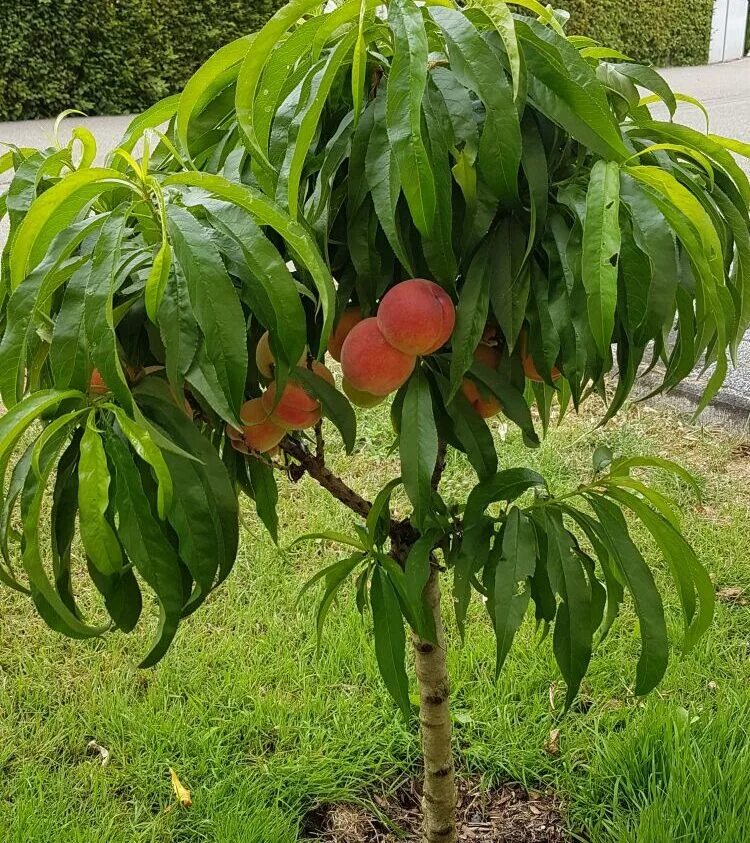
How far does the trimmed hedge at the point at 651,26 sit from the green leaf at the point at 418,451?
9.81m

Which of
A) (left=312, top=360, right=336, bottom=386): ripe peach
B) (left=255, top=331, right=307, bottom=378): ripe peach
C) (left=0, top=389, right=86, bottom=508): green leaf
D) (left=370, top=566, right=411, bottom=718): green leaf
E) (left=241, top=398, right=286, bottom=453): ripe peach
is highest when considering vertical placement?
(left=0, top=389, right=86, bottom=508): green leaf

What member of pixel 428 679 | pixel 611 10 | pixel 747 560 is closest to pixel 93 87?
pixel 611 10

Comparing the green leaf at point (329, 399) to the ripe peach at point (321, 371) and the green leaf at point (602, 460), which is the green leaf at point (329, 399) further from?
the green leaf at point (602, 460)

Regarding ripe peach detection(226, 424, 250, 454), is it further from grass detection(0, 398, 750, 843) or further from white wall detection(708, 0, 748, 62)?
white wall detection(708, 0, 748, 62)

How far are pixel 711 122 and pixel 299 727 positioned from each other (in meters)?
7.24

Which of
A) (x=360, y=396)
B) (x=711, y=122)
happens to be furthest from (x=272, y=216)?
(x=711, y=122)

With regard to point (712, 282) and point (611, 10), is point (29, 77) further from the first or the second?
point (712, 282)

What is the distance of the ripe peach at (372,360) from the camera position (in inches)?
31.6

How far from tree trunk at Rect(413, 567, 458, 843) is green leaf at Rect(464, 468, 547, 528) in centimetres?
22

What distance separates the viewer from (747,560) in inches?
90.9

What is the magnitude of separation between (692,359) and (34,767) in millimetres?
1479

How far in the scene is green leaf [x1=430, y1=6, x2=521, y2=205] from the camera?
671 mm

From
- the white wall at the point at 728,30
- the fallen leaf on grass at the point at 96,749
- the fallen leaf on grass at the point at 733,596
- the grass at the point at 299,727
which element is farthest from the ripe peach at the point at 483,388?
the white wall at the point at 728,30

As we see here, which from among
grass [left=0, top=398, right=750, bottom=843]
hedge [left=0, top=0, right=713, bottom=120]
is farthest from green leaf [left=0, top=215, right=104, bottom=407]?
hedge [left=0, top=0, right=713, bottom=120]
